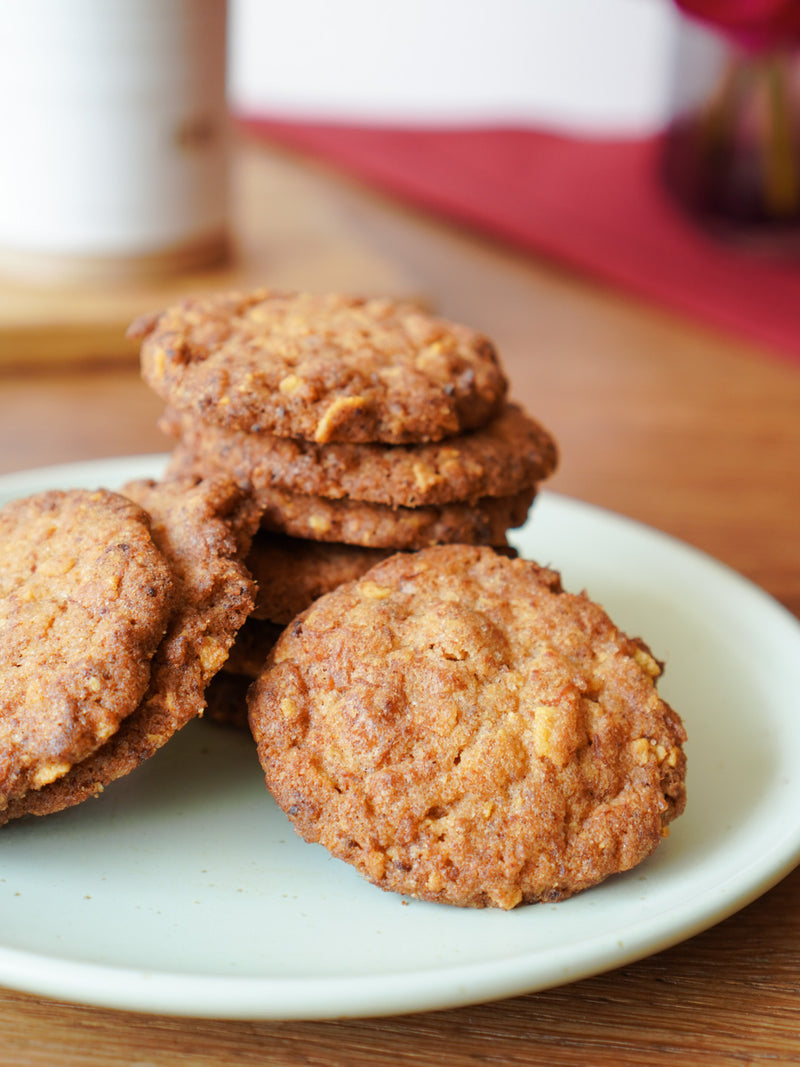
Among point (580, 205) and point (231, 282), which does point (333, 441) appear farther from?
point (580, 205)

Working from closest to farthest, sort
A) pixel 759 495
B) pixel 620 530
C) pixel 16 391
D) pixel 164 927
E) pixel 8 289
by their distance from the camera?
pixel 164 927 → pixel 620 530 → pixel 759 495 → pixel 16 391 → pixel 8 289

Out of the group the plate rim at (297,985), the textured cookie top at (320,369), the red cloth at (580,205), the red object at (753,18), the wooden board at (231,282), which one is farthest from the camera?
the red cloth at (580,205)

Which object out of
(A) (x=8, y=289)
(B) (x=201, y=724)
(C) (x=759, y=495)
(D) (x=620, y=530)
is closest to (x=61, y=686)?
(B) (x=201, y=724)

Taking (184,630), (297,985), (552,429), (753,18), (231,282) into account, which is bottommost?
(552,429)

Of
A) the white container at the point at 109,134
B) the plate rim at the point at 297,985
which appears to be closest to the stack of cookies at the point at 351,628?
the plate rim at the point at 297,985

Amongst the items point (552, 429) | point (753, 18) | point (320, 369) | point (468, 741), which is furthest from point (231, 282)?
point (468, 741)

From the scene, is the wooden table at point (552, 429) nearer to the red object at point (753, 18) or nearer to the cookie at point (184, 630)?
the cookie at point (184, 630)

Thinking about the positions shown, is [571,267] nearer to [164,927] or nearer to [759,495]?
[759,495]
